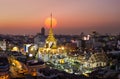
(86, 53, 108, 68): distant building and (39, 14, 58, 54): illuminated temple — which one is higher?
(39, 14, 58, 54): illuminated temple

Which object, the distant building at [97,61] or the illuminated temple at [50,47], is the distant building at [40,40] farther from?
the distant building at [97,61]

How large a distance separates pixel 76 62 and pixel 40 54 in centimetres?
312

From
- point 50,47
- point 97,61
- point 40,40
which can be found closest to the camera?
point 97,61

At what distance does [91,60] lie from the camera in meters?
19.8

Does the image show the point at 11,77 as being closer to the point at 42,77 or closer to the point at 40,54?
the point at 42,77

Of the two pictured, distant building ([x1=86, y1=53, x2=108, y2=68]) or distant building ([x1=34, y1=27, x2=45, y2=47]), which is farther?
distant building ([x1=34, y1=27, x2=45, y2=47])

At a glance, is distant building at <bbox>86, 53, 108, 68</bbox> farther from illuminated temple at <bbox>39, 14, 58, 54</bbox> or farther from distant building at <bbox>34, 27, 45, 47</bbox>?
distant building at <bbox>34, 27, 45, 47</bbox>

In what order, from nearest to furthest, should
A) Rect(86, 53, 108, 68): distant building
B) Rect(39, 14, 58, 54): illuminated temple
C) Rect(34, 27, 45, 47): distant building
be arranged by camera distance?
Rect(86, 53, 108, 68): distant building
Rect(39, 14, 58, 54): illuminated temple
Rect(34, 27, 45, 47): distant building

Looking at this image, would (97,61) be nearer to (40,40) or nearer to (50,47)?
(50,47)

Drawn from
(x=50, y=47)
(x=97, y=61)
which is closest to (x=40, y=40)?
(x=50, y=47)

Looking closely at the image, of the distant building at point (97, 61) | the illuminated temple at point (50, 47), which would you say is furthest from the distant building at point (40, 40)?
the distant building at point (97, 61)

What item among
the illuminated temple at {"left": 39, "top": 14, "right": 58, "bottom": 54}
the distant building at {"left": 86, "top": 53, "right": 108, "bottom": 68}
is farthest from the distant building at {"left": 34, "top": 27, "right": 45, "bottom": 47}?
the distant building at {"left": 86, "top": 53, "right": 108, "bottom": 68}

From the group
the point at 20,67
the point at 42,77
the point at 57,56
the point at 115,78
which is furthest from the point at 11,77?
the point at 57,56

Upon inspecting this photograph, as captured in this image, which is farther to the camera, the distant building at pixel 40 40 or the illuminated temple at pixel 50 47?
the distant building at pixel 40 40
